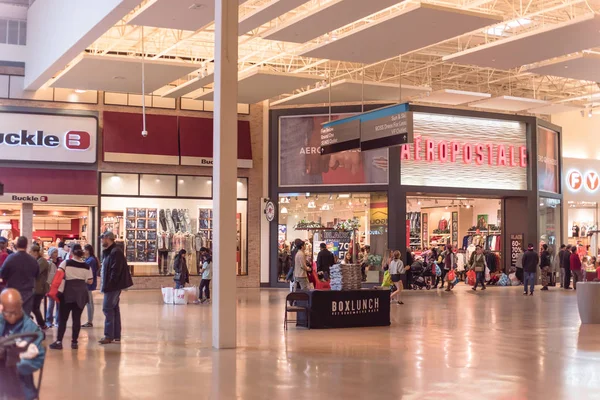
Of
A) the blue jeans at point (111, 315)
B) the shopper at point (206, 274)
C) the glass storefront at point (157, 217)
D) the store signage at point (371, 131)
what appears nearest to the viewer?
the blue jeans at point (111, 315)

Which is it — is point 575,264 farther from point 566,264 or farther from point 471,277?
point 471,277

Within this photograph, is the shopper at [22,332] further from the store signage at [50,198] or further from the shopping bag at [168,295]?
the store signage at [50,198]

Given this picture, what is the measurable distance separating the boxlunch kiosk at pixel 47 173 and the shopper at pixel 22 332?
2027cm

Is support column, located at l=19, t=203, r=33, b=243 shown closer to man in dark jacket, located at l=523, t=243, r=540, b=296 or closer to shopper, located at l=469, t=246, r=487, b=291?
shopper, located at l=469, t=246, r=487, b=291

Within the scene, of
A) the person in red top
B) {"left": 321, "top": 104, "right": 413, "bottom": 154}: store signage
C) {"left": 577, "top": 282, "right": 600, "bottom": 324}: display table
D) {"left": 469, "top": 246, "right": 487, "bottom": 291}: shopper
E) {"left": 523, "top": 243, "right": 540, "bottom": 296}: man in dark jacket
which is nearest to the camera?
{"left": 577, "top": 282, "right": 600, "bottom": 324}: display table

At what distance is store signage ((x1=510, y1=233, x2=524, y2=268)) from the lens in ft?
102

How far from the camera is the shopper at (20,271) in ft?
35.9

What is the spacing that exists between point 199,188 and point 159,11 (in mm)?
11757

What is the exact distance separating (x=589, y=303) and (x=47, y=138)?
1711cm

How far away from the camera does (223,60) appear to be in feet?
39.9

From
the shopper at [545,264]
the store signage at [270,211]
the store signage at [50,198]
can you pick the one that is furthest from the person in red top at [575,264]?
the store signage at [50,198]

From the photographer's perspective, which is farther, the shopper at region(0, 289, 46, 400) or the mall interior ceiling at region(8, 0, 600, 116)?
the mall interior ceiling at region(8, 0, 600, 116)

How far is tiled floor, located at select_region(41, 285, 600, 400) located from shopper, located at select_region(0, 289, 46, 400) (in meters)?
2.90

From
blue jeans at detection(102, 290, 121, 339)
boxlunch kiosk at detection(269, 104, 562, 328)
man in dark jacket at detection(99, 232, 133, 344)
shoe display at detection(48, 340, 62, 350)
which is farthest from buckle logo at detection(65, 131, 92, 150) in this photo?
shoe display at detection(48, 340, 62, 350)
